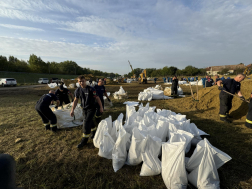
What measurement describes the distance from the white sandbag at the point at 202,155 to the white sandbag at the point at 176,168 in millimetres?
211

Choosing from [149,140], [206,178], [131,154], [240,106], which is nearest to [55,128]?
[131,154]

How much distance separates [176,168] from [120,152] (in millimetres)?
864

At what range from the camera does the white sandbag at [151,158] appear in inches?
70.8

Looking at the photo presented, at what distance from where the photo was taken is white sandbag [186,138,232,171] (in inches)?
61.6

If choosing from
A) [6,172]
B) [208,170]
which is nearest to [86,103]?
[6,172]

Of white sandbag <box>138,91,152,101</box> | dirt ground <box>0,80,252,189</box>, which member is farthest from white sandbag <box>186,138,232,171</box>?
white sandbag <box>138,91,152,101</box>

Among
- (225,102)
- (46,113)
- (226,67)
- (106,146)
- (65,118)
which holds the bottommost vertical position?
(106,146)

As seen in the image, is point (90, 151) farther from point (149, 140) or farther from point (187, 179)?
point (187, 179)

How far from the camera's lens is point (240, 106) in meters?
4.29

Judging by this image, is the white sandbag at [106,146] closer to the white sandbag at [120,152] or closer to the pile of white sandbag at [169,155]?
the pile of white sandbag at [169,155]

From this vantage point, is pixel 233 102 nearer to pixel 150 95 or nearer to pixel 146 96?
pixel 150 95

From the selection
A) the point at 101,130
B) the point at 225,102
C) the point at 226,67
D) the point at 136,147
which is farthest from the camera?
the point at 226,67

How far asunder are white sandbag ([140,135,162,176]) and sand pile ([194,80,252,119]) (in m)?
3.97

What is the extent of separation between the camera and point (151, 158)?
1.82 m
